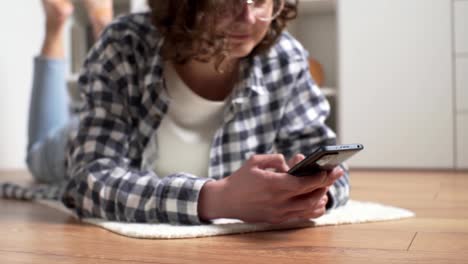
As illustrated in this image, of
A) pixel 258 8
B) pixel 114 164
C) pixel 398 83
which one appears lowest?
pixel 398 83

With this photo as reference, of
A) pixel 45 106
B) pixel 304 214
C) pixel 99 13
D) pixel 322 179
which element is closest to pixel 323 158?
pixel 322 179

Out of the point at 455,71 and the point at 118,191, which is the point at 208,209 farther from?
the point at 455,71

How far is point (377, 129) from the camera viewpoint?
8.41ft

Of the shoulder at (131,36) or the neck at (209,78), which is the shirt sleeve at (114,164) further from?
the neck at (209,78)

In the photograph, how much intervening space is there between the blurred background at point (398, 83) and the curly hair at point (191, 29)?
146cm

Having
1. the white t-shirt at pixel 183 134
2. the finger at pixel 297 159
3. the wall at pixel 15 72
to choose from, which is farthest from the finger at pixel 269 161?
the wall at pixel 15 72

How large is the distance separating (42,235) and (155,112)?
0.96ft

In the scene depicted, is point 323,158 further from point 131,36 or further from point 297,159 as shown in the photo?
point 131,36

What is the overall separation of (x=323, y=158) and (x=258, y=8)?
1.05ft

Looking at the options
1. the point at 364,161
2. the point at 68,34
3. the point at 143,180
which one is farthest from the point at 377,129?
the point at 143,180

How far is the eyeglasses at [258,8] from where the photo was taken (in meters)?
0.98

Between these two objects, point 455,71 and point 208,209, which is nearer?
point 208,209

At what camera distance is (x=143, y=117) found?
117 centimetres

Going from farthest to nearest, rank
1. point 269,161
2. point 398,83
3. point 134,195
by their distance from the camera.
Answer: point 398,83
point 134,195
point 269,161
